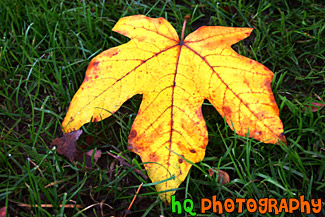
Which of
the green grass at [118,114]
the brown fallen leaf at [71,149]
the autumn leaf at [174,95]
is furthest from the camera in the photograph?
the brown fallen leaf at [71,149]

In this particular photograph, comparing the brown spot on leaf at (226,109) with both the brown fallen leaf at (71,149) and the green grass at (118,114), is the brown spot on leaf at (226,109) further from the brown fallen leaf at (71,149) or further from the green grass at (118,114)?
the brown fallen leaf at (71,149)

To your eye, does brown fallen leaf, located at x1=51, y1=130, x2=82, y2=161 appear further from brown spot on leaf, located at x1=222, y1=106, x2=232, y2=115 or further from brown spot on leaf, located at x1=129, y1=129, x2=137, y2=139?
brown spot on leaf, located at x1=222, y1=106, x2=232, y2=115

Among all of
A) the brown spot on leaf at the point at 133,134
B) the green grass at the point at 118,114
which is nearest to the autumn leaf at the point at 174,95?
the brown spot on leaf at the point at 133,134

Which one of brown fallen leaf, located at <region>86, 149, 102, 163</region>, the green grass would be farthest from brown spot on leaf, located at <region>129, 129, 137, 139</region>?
brown fallen leaf, located at <region>86, 149, 102, 163</region>

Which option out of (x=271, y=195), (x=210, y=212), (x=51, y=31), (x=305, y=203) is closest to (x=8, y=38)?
(x=51, y=31)

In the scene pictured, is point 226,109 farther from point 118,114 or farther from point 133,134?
point 118,114

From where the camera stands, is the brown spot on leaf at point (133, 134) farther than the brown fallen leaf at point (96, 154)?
No

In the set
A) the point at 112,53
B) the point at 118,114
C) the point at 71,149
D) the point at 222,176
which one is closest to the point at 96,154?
the point at 71,149
